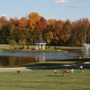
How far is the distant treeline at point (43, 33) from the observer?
102 m

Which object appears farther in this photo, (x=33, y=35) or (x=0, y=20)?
(x=0, y=20)

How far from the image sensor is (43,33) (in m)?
107

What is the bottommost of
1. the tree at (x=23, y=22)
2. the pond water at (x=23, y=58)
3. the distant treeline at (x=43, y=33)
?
the pond water at (x=23, y=58)

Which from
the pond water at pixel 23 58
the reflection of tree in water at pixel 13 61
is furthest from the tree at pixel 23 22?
the reflection of tree in water at pixel 13 61

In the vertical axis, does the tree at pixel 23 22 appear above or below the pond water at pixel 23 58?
above

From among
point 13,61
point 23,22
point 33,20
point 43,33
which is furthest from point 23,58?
point 33,20

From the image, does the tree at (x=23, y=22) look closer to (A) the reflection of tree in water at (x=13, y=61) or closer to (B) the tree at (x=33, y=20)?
(B) the tree at (x=33, y=20)

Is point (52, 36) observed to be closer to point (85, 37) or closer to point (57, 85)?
point (85, 37)

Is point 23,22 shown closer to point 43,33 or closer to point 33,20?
point 33,20

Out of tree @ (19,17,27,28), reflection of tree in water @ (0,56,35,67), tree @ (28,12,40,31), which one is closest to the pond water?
reflection of tree in water @ (0,56,35,67)

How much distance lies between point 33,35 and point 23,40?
391cm

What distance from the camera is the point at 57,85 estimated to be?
1164 cm

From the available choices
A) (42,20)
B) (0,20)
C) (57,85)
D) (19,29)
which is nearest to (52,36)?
(19,29)

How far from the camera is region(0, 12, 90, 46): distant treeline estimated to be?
102 m
